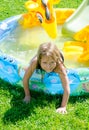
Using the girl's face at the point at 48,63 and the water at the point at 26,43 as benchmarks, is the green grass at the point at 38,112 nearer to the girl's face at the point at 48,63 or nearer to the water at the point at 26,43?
the girl's face at the point at 48,63

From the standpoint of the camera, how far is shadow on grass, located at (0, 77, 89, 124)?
3287 mm

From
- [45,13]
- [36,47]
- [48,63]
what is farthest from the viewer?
[36,47]

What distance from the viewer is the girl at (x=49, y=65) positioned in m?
3.21

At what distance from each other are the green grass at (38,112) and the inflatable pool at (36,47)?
0.08 meters

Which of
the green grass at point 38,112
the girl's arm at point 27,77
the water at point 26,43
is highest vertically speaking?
the girl's arm at point 27,77

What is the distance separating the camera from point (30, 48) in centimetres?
443

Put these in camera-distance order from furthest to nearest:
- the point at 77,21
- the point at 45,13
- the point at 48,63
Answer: the point at 77,21 → the point at 45,13 → the point at 48,63

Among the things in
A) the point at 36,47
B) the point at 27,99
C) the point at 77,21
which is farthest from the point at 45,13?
the point at 27,99

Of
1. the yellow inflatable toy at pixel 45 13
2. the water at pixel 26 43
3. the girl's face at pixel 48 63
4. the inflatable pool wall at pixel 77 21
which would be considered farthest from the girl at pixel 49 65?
the inflatable pool wall at pixel 77 21

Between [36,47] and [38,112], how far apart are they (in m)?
1.29

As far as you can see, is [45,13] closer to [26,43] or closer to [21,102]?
[26,43]

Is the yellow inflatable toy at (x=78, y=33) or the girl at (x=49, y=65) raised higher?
the girl at (x=49, y=65)

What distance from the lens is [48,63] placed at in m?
3.25

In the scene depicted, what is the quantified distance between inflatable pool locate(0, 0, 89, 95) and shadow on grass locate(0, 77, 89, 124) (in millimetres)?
53
